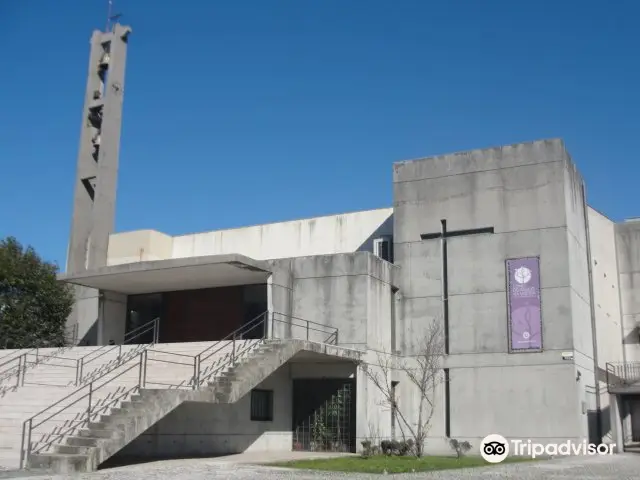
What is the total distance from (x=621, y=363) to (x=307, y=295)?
1716cm

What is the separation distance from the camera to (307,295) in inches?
1117

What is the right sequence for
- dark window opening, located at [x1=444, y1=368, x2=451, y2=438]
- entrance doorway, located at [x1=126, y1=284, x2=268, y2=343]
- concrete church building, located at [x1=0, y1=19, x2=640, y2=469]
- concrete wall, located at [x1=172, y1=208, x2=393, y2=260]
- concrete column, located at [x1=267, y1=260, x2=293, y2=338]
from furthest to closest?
concrete wall, located at [x1=172, y1=208, x2=393, y2=260]
entrance doorway, located at [x1=126, y1=284, x2=268, y2=343]
concrete column, located at [x1=267, y1=260, x2=293, y2=338]
dark window opening, located at [x1=444, y1=368, x2=451, y2=438]
concrete church building, located at [x1=0, y1=19, x2=640, y2=469]

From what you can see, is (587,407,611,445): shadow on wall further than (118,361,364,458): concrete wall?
Yes

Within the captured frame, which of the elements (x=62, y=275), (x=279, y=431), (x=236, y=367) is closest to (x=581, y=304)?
(x=279, y=431)

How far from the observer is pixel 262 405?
2639 centimetres

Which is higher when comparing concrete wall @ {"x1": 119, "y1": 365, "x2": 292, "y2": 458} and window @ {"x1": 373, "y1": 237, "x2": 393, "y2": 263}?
window @ {"x1": 373, "y1": 237, "x2": 393, "y2": 263}

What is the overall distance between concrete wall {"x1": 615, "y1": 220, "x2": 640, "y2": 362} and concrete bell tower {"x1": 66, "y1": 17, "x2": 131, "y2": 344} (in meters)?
26.3

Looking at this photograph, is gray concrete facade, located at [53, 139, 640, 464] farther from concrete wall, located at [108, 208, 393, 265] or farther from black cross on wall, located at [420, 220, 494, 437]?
concrete wall, located at [108, 208, 393, 265]

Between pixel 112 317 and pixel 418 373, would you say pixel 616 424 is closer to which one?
pixel 418 373

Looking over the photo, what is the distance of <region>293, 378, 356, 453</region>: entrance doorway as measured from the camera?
26.3 meters

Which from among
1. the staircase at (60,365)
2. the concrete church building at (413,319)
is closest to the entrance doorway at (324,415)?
the concrete church building at (413,319)

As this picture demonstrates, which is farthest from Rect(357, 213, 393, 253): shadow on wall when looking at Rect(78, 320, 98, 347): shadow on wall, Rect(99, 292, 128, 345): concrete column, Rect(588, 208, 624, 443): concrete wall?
Rect(78, 320, 98, 347): shadow on wall

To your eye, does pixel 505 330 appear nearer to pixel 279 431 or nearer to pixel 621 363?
pixel 279 431

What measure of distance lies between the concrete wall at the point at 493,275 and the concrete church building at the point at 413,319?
0.05 meters
